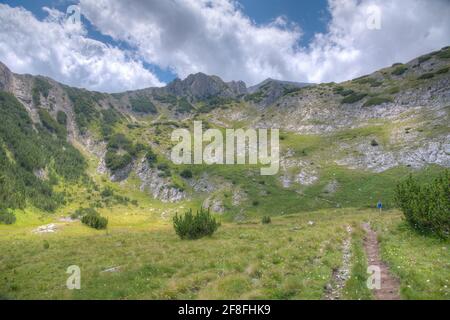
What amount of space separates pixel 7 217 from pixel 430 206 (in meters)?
74.4

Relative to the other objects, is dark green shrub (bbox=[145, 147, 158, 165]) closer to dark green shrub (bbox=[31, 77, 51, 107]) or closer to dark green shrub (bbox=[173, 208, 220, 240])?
dark green shrub (bbox=[31, 77, 51, 107])

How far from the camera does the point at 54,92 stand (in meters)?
180

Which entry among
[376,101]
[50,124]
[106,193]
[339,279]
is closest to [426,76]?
[376,101]

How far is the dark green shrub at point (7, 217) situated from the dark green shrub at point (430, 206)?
7188 cm

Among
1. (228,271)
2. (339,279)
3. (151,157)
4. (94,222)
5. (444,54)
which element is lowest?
(94,222)

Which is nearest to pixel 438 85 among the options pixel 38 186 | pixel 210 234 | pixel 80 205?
pixel 210 234

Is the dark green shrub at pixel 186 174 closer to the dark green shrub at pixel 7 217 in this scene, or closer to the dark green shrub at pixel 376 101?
the dark green shrub at pixel 7 217

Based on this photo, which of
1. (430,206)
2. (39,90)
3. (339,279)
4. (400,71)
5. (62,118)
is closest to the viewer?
(339,279)

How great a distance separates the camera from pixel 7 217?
61188 mm

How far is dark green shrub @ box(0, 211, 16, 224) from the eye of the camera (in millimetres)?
59794

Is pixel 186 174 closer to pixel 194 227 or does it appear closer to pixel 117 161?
pixel 117 161

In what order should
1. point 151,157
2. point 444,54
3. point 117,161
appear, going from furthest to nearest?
point 444,54 → point 117,161 → point 151,157

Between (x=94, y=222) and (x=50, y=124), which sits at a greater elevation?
(x=50, y=124)
